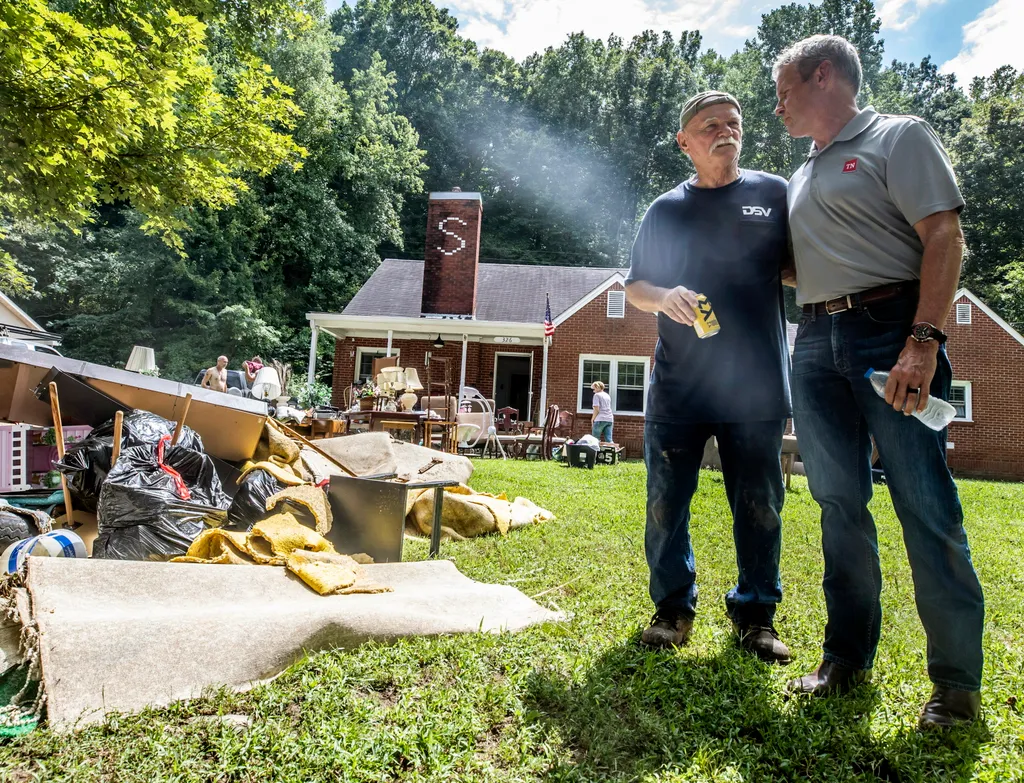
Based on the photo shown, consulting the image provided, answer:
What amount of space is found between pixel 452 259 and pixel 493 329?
252 cm

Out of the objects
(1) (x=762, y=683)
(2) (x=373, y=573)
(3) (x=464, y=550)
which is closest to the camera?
(1) (x=762, y=683)

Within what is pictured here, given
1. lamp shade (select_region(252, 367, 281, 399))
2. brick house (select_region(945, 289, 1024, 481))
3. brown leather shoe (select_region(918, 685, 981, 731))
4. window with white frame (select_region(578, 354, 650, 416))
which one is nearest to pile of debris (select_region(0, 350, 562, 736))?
brown leather shoe (select_region(918, 685, 981, 731))

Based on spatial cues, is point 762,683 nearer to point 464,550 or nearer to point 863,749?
point 863,749

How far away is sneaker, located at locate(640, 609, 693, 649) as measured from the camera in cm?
230

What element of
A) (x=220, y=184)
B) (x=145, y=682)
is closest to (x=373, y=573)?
(x=145, y=682)

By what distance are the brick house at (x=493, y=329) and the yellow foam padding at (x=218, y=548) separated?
13.3 meters

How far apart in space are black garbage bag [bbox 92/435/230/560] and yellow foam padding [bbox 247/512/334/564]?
50cm

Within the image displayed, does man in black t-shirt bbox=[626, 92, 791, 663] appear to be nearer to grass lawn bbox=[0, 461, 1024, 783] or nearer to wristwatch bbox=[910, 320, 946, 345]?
grass lawn bbox=[0, 461, 1024, 783]

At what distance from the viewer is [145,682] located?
1.80 meters

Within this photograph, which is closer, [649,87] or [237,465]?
[237,465]

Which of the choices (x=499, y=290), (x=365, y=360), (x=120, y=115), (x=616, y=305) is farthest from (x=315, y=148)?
(x=120, y=115)

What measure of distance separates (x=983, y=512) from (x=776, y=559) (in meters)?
6.86

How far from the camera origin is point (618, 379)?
16.5 m

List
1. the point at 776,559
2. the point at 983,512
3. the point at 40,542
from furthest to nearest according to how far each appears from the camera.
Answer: the point at 983,512 < the point at 40,542 < the point at 776,559
